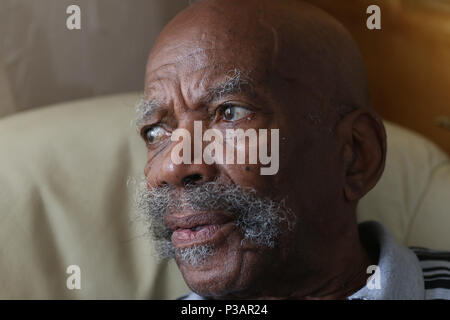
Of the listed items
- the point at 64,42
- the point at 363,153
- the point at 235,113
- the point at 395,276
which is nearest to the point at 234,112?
the point at 235,113

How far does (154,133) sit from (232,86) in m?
0.16

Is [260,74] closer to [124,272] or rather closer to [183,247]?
[183,247]

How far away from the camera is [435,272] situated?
104 cm

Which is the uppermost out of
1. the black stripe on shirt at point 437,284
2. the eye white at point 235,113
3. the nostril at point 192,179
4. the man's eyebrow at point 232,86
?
the man's eyebrow at point 232,86

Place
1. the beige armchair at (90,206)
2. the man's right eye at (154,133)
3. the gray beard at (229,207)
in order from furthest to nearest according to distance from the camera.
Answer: the beige armchair at (90,206) < the man's right eye at (154,133) < the gray beard at (229,207)

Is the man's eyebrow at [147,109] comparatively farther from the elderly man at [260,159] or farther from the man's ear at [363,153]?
the man's ear at [363,153]

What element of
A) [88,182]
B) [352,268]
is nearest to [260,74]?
[352,268]

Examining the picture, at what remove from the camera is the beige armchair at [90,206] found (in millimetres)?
1119

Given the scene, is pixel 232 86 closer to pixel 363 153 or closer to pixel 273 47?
pixel 273 47

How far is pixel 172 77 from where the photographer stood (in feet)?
2.96

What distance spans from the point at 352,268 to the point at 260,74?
13.2 inches

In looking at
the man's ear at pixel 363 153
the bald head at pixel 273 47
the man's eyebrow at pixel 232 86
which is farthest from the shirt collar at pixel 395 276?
the man's eyebrow at pixel 232 86

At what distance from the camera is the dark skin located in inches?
34.1
